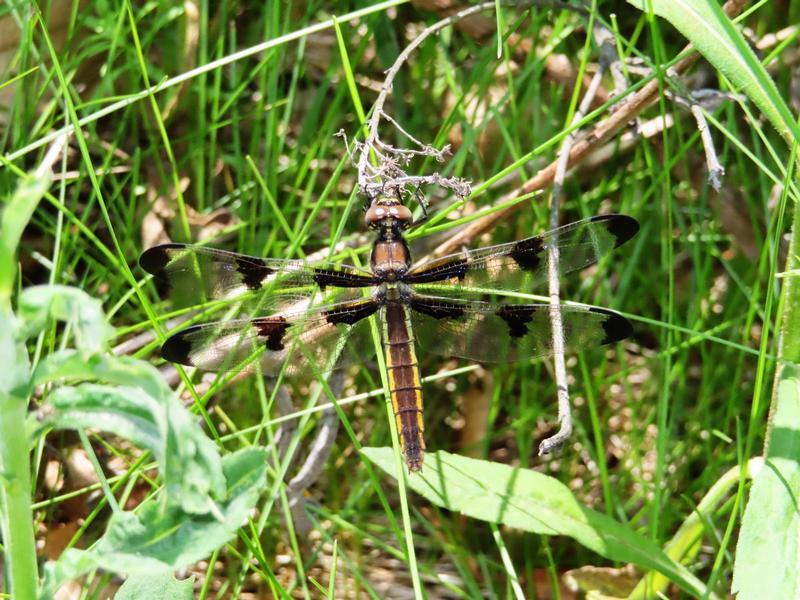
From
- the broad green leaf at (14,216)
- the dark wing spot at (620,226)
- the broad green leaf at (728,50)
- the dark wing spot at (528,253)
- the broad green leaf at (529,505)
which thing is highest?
the broad green leaf at (728,50)

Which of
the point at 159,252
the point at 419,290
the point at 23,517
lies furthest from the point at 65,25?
the point at 23,517

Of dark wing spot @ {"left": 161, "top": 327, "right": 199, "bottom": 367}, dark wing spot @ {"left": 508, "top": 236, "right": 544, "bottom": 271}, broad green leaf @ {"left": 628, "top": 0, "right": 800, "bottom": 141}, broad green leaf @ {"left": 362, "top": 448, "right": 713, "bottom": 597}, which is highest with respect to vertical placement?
broad green leaf @ {"left": 628, "top": 0, "right": 800, "bottom": 141}

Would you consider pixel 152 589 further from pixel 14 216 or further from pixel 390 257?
pixel 390 257

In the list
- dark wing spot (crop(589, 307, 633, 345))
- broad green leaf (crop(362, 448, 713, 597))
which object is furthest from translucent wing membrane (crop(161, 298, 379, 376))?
dark wing spot (crop(589, 307, 633, 345))

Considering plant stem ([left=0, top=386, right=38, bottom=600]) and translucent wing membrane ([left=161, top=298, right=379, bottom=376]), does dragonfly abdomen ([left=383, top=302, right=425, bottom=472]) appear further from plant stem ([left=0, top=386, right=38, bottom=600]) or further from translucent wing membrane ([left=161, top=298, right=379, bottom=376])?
plant stem ([left=0, top=386, right=38, bottom=600])

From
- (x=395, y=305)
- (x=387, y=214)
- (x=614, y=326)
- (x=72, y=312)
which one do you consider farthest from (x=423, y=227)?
(x=72, y=312)

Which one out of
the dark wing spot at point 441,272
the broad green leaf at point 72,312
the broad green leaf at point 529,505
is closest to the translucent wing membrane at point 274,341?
the dark wing spot at point 441,272

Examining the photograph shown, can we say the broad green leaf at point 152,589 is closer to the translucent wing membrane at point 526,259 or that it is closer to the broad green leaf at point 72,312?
the broad green leaf at point 72,312
